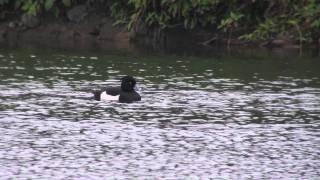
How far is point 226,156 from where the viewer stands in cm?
1591

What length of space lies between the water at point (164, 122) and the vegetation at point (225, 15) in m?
7.30

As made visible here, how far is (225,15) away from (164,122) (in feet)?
64.0

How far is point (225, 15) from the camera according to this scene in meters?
37.8

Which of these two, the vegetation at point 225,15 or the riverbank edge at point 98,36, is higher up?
the vegetation at point 225,15

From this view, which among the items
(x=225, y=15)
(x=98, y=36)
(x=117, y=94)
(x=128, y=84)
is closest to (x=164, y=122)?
(x=117, y=94)

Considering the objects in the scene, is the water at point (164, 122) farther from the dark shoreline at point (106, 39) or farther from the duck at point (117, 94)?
the dark shoreline at point (106, 39)

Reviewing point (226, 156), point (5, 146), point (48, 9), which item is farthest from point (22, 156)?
point (48, 9)

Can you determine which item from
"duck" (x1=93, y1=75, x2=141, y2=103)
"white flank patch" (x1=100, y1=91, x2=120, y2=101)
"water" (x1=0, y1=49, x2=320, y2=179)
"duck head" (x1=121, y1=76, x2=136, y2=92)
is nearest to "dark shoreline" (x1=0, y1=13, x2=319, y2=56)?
"water" (x1=0, y1=49, x2=320, y2=179)

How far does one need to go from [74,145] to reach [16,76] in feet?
29.5

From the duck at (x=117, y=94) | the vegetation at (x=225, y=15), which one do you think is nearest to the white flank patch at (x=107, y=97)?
the duck at (x=117, y=94)

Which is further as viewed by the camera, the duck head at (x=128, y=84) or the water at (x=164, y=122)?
the duck head at (x=128, y=84)

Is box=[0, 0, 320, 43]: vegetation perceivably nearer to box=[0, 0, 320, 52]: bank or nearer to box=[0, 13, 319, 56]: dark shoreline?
box=[0, 0, 320, 52]: bank

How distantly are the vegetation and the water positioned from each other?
730cm

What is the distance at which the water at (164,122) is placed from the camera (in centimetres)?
1510
